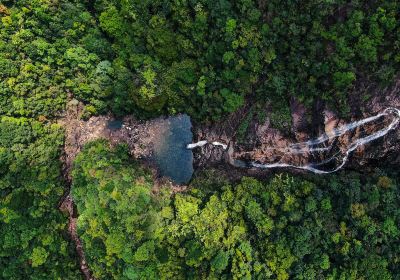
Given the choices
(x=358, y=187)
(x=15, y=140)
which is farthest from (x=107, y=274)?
(x=358, y=187)

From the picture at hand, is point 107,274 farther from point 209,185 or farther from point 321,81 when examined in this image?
point 321,81

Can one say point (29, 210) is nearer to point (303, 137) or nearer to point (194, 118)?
point (194, 118)

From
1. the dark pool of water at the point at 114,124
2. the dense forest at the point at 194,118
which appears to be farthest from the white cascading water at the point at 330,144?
the dark pool of water at the point at 114,124

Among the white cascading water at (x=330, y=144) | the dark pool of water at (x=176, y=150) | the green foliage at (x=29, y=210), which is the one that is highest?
the white cascading water at (x=330, y=144)

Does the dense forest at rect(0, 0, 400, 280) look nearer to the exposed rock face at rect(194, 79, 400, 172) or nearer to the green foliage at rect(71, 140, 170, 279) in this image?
the green foliage at rect(71, 140, 170, 279)

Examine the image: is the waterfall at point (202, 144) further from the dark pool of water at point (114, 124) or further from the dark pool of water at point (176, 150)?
the dark pool of water at point (114, 124)

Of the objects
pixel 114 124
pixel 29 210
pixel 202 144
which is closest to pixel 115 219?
pixel 29 210
